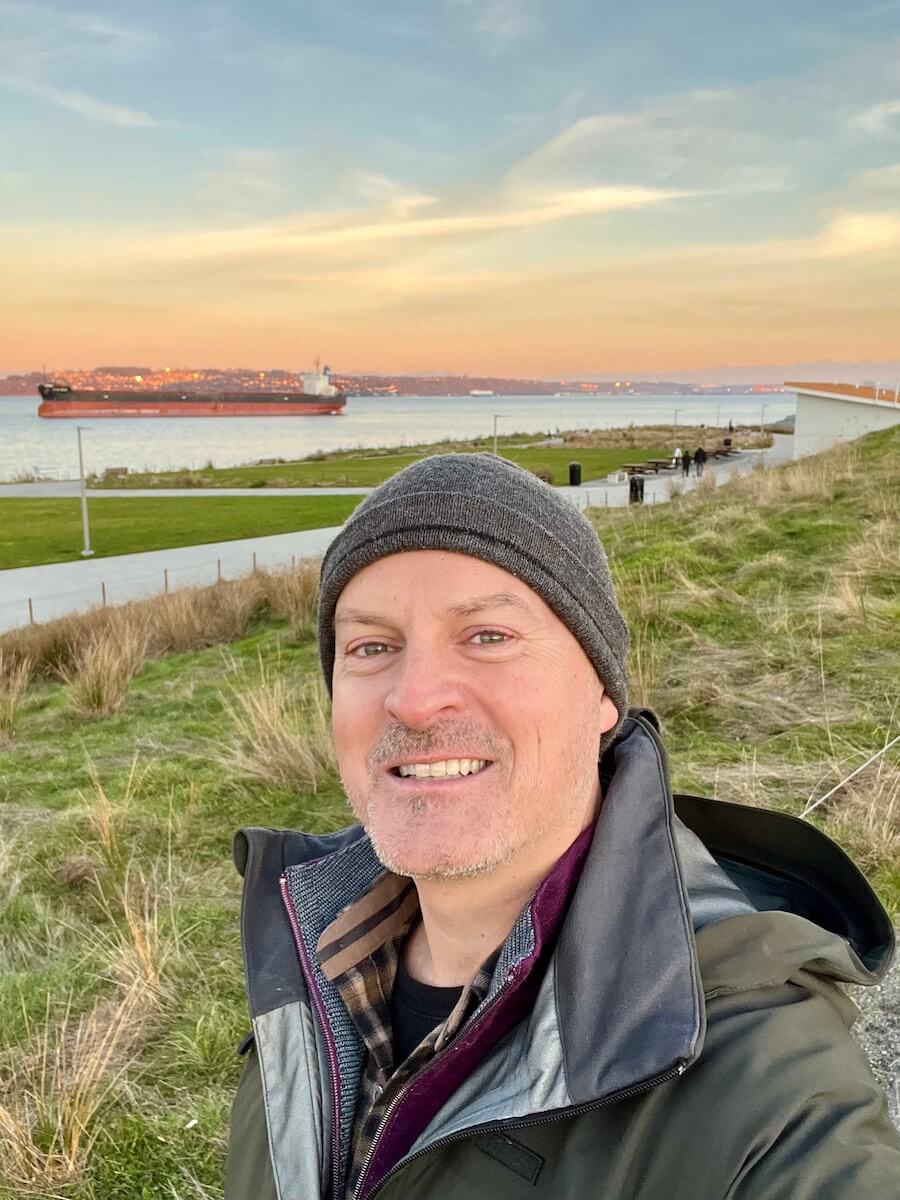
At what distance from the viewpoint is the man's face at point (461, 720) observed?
1554 mm

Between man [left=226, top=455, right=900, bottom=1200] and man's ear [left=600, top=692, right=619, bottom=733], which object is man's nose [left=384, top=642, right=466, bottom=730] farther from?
man's ear [left=600, top=692, right=619, bottom=733]

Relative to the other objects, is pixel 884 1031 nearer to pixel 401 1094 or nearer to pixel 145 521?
pixel 401 1094

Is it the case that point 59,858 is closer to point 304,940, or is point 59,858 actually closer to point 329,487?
point 304,940

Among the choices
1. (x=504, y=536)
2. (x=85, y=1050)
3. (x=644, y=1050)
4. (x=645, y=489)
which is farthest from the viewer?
(x=645, y=489)

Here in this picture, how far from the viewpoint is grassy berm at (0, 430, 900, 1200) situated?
2914 mm

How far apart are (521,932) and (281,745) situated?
463 cm

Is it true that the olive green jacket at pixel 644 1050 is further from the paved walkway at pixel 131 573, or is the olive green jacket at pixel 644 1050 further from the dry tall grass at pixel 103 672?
the paved walkway at pixel 131 573

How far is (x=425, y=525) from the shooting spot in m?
1.70

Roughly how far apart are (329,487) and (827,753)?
2892cm

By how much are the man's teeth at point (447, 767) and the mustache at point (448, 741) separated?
0.06 ft

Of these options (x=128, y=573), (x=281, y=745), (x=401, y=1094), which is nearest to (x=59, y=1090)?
(x=401, y=1094)

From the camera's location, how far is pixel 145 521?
23.5 meters

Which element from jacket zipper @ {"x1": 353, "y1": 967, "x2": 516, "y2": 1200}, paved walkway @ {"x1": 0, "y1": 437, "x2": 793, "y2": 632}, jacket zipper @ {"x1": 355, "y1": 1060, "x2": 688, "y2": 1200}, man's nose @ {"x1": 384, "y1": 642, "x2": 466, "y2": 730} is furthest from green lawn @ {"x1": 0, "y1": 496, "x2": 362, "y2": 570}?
jacket zipper @ {"x1": 355, "y1": 1060, "x2": 688, "y2": 1200}

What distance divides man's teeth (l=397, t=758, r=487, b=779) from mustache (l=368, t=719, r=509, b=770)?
0.7 inches
